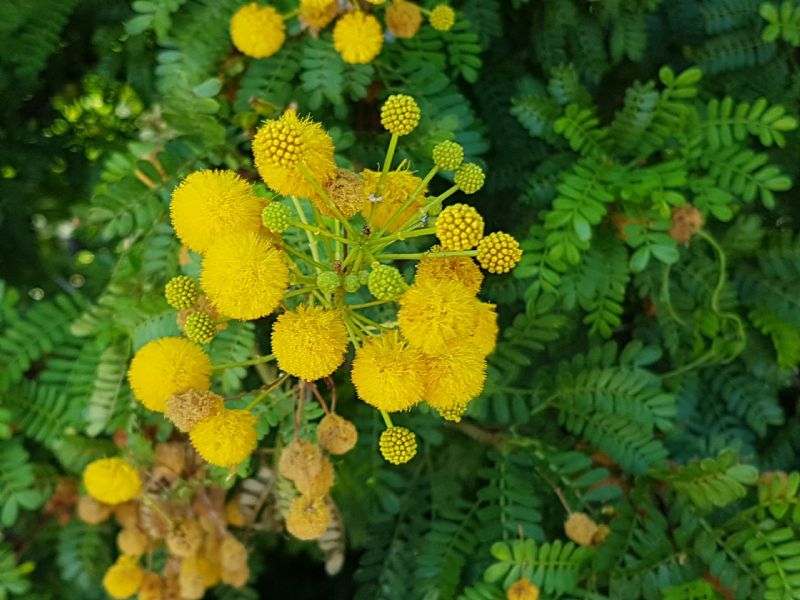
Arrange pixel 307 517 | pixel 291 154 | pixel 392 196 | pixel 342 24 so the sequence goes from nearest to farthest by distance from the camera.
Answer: pixel 291 154 < pixel 392 196 < pixel 307 517 < pixel 342 24

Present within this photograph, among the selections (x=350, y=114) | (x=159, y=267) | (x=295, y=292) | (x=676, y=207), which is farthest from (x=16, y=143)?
(x=676, y=207)

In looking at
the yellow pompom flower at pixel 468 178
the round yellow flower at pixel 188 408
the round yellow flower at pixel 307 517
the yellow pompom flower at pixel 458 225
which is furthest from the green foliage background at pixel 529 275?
the yellow pompom flower at pixel 458 225

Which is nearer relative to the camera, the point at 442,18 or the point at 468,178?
the point at 468,178

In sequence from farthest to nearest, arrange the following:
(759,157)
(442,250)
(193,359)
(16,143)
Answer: (16,143) → (759,157) → (193,359) → (442,250)

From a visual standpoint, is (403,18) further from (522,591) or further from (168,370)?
(522,591)

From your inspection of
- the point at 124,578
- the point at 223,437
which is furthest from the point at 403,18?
the point at 124,578

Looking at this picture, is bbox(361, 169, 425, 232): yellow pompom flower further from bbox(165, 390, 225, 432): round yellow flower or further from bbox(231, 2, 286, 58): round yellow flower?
bbox(231, 2, 286, 58): round yellow flower

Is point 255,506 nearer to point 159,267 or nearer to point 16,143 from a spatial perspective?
point 159,267
